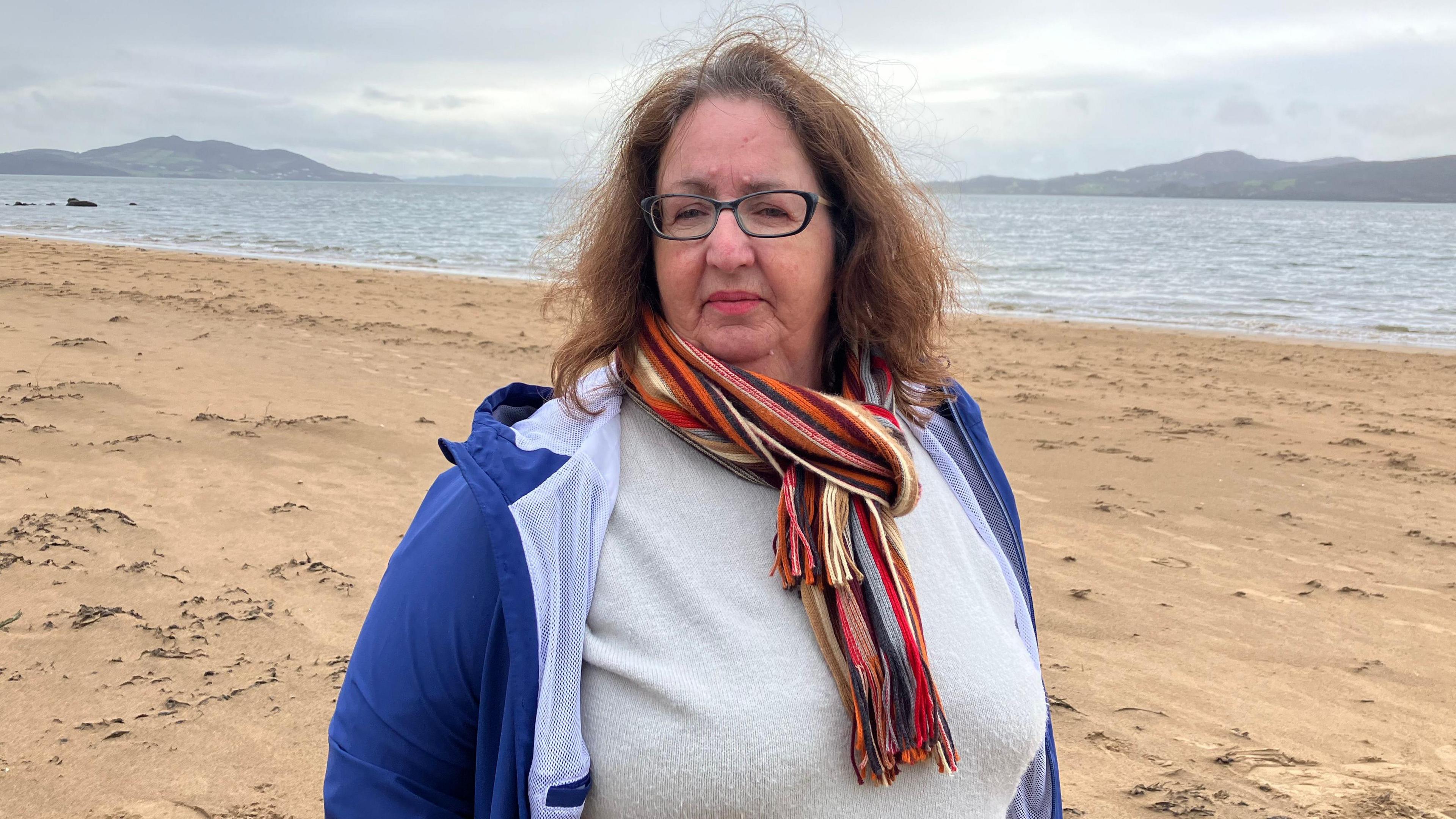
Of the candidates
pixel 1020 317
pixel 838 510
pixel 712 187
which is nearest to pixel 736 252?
pixel 712 187

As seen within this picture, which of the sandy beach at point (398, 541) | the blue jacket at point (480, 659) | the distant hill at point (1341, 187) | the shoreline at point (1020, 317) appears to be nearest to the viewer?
the blue jacket at point (480, 659)

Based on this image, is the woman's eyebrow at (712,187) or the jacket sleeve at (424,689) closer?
the jacket sleeve at (424,689)

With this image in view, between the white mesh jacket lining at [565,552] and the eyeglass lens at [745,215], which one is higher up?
the eyeglass lens at [745,215]

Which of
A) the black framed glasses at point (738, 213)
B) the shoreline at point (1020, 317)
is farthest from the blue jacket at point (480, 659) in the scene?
the shoreline at point (1020, 317)

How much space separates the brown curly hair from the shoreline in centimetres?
575

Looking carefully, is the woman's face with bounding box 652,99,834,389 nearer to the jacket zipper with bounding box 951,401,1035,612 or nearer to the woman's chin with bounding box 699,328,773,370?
the woman's chin with bounding box 699,328,773,370

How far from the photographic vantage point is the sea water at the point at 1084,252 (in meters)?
16.5

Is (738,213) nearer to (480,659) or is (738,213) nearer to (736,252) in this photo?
(736,252)

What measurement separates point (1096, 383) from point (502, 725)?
9.65 m

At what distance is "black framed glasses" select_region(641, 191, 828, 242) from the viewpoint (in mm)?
1615

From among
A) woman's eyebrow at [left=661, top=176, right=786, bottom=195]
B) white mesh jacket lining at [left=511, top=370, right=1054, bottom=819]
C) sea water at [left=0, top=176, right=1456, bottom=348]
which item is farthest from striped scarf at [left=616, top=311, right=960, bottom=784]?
sea water at [left=0, top=176, right=1456, bottom=348]

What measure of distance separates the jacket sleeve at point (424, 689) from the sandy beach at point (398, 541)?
171 cm

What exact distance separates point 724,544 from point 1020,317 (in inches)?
605

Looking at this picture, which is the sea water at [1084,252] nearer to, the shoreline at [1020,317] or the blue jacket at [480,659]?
the shoreline at [1020,317]
